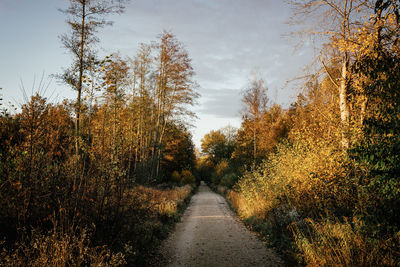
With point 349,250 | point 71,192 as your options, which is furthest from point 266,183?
point 71,192

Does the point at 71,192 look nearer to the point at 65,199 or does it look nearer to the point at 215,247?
the point at 65,199

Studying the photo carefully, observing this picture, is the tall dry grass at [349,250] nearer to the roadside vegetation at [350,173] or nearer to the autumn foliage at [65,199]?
the roadside vegetation at [350,173]

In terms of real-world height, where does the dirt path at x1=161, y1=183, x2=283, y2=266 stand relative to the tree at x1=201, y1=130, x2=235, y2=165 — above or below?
below

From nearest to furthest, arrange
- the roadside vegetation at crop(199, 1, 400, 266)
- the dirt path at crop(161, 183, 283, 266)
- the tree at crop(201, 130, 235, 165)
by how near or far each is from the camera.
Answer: the roadside vegetation at crop(199, 1, 400, 266) < the dirt path at crop(161, 183, 283, 266) < the tree at crop(201, 130, 235, 165)

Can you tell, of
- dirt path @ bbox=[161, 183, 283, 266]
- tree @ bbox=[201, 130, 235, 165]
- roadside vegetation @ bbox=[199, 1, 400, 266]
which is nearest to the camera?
roadside vegetation @ bbox=[199, 1, 400, 266]

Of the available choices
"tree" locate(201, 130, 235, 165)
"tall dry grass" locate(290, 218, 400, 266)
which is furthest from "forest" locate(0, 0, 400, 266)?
"tree" locate(201, 130, 235, 165)

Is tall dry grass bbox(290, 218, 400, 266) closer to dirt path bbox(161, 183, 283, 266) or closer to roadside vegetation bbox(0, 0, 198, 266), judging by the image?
→ dirt path bbox(161, 183, 283, 266)

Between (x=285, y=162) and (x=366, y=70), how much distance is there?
232 inches

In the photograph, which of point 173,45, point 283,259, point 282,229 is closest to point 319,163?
point 282,229

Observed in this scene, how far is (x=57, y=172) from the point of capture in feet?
15.6

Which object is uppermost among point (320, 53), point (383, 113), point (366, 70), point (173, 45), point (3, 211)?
point (173, 45)

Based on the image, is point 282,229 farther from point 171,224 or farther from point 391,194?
point 171,224

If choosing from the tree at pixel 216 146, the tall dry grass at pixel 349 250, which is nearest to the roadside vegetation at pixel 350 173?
the tall dry grass at pixel 349 250

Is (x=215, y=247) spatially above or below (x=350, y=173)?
below
